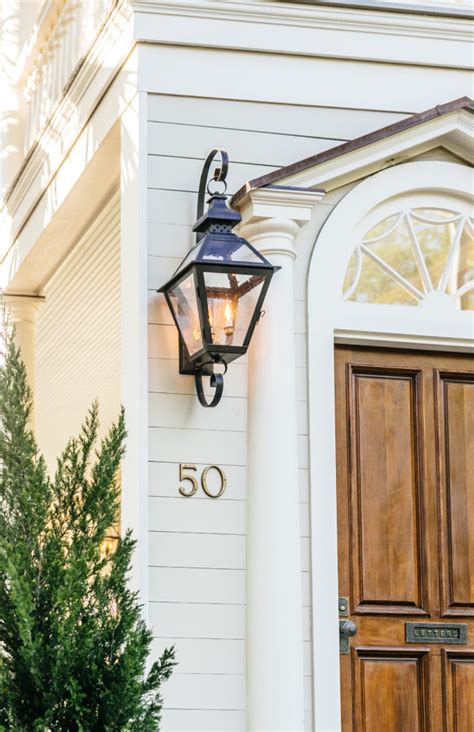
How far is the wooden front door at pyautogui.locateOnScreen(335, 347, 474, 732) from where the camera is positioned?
5867 millimetres

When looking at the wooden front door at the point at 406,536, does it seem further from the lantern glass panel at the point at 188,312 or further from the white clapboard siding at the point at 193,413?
the lantern glass panel at the point at 188,312

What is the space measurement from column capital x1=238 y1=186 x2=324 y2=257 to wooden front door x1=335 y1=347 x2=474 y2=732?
0.58 m

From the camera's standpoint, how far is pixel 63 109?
725 centimetres

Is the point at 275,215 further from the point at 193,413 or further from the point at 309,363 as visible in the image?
the point at 193,413

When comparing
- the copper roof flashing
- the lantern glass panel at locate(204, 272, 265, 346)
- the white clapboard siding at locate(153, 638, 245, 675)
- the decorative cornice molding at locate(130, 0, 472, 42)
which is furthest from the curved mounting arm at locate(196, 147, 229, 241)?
the white clapboard siding at locate(153, 638, 245, 675)

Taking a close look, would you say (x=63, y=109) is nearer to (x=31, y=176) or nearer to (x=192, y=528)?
(x=31, y=176)

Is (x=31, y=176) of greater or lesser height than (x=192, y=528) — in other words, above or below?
above

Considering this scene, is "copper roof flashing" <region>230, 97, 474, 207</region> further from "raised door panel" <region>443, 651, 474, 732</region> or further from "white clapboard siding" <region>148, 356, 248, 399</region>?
"raised door panel" <region>443, 651, 474, 732</region>

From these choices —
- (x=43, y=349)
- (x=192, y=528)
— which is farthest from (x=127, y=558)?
(x=43, y=349)

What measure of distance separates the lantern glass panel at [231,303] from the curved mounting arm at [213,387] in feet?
0.63

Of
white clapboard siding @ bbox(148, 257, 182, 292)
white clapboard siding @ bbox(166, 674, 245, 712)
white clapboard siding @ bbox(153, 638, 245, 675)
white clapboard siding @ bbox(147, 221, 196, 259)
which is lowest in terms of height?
white clapboard siding @ bbox(166, 674, 245, 712)

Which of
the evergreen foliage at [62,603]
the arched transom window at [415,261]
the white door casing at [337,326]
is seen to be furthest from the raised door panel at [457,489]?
the evergreen foliage at [62,603]

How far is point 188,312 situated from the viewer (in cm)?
554

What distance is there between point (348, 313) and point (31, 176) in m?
2.89
